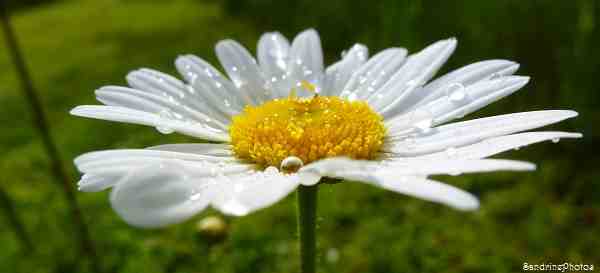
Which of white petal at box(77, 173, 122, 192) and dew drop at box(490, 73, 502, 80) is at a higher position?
dew drop at box(490, 73, 502, 80)

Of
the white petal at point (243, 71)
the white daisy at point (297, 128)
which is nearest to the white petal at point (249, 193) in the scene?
the white daisy at point (297, 128)

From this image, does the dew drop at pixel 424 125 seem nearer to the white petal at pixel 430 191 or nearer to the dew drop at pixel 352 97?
the dew drop at pixel 352 97

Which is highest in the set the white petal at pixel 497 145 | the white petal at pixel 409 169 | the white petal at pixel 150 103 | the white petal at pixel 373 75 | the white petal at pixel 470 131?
the white petal at pixel 373 75

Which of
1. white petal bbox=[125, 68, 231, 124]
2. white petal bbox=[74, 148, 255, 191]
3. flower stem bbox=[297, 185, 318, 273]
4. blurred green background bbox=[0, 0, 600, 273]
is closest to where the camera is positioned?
white petal bbox=[74, 148, 255, 191]

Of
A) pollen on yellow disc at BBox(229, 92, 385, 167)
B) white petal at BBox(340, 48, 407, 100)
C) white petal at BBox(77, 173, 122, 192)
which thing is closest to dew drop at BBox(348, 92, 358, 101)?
white petal at BBox(340, 48, 407, 100)

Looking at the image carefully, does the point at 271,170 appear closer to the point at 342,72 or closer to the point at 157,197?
the point at 157,197

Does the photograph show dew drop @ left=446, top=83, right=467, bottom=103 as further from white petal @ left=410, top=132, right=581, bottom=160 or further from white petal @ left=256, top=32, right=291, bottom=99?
white petal @ left=256, top=32, right=291, bottom=99
